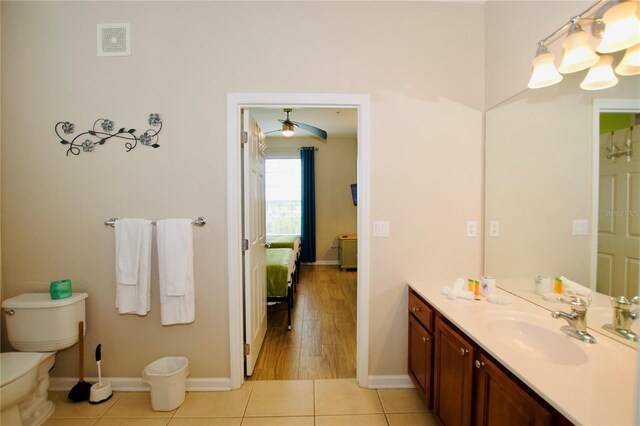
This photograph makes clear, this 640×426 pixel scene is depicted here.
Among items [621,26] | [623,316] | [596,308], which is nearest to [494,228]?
[596,308]

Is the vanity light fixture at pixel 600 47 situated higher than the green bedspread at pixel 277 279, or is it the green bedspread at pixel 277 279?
the vanity light fixture at pixel 600 47

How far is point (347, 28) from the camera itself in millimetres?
1929

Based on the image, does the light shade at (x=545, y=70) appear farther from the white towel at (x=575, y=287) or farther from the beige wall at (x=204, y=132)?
the white towel at (x=575, y=287)

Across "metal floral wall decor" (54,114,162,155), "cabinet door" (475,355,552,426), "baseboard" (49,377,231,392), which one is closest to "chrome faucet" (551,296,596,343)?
"cabinet door" (475,355,552,426)

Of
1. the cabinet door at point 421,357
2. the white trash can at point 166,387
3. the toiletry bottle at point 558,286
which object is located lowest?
the white trash can at point 166,387

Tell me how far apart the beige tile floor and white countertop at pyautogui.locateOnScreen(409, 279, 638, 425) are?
34.9 inches

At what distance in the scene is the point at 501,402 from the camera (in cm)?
101

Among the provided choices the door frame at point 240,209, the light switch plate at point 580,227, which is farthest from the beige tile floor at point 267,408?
the light switch plate at point 580,227

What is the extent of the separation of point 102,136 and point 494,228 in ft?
9.42

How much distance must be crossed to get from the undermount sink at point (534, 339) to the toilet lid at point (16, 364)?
2.41 meters

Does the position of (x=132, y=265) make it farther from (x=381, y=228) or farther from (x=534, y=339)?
(x=534, y=339)

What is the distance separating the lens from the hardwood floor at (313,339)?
7.17 feet

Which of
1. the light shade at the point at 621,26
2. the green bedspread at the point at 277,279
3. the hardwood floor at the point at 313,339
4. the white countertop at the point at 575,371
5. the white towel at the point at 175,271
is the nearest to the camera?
the white countertop at the point at 575,371

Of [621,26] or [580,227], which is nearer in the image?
[621,26]
